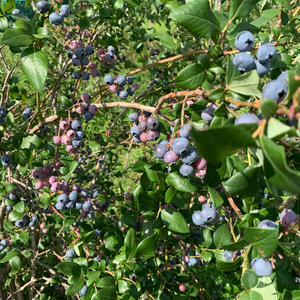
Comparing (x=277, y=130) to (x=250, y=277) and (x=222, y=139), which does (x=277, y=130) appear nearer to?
(x=222, y=139)

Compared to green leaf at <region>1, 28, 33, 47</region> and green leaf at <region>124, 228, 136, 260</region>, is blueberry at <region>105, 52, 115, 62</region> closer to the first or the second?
green leaf at <region>1, 28, 33, 47</region>


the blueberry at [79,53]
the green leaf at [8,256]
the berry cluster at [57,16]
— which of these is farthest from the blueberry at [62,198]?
the berry cluster at [57,16]

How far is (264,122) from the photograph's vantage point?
18.8 inches

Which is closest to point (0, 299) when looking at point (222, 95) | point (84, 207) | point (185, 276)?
point (84, 207)

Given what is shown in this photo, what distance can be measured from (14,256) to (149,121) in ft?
4.26

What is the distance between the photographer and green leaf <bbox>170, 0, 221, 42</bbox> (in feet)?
2.75

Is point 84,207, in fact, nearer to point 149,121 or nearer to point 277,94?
point 149,121

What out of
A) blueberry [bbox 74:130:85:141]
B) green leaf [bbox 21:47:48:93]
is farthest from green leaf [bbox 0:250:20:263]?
green leaf [bbox 21:47:48:93]

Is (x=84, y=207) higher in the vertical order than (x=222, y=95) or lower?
lower

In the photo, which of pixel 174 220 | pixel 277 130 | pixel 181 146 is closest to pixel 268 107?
pixel 277 130

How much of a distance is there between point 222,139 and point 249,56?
0.48m

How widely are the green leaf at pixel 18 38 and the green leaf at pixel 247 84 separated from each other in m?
0.80

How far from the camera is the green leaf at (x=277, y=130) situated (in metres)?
0.44

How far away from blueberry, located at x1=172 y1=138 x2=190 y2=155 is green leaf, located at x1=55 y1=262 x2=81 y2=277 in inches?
30.0
